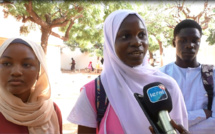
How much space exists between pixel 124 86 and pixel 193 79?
0.89 metres

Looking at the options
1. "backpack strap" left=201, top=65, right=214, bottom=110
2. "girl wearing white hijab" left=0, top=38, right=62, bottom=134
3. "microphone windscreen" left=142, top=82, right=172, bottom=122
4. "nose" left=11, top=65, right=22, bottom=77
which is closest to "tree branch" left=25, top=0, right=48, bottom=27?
"girl wearing white hijab" left=0, top=38, right=62, bottom=134

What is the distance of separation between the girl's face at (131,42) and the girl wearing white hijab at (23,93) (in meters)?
0.62

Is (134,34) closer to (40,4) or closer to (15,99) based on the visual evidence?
(15,99)

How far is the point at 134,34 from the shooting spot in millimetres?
1437

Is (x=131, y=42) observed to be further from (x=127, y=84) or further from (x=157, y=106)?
(x=157, y=106)

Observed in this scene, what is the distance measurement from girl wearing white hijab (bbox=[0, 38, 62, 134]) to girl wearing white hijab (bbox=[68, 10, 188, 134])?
0.35 metres

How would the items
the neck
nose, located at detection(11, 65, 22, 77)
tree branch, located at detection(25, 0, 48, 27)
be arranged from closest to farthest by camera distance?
nose, located at detection(11, 65, 22, 77)
the neck
tree branch, located at detection(25, 0, 48, 27)

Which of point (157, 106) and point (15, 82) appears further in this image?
point (15, 82)

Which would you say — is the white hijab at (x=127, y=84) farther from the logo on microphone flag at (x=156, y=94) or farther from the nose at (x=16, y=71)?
the nose at (x=16, y=71)

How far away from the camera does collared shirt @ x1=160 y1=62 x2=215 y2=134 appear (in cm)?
187

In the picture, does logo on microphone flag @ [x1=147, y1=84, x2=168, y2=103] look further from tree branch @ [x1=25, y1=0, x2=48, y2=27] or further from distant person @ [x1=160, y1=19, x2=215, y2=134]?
tree branch @ [x1=25, y1=0, x2=48, y2=27]

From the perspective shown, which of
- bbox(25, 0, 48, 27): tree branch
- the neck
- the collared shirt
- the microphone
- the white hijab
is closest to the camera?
the microphone

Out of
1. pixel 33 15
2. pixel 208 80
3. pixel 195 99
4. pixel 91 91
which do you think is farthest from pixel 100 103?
pixel 33 15

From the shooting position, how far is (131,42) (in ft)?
4.61
